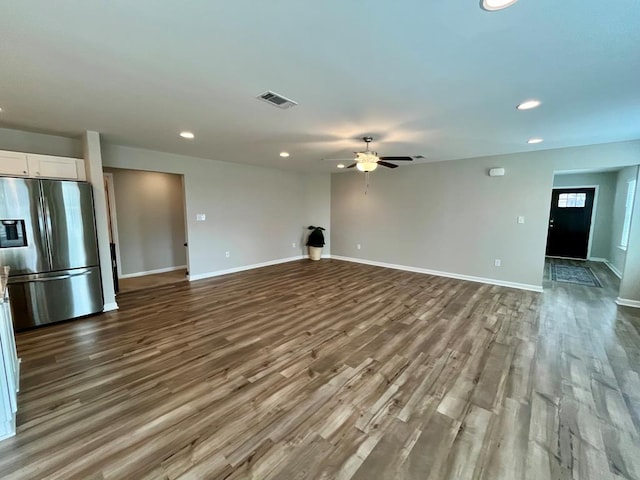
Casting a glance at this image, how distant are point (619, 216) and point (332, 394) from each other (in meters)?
8.28

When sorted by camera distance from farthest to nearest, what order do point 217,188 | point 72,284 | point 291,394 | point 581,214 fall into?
point 581,214 → point 217,188 → point 72,284 → point 291,394

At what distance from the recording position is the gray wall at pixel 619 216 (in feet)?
19.1

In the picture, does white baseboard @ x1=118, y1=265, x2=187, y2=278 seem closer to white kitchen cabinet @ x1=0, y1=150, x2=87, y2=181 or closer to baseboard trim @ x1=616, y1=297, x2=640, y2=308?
white kitchen cabinet @ x1=0, y1=150, x2=87, y2=181

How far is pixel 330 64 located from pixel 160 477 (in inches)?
111

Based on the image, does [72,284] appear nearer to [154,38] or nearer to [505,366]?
[154,38]

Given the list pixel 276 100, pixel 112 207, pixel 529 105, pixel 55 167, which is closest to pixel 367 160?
pixel 276 100

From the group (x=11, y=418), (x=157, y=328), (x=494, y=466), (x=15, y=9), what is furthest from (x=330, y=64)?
(x=157, y=328)

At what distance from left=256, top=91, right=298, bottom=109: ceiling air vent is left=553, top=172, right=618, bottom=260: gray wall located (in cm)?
860

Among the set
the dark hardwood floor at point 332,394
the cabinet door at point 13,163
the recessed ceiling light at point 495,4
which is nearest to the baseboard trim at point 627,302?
the dark hardwood floor at point 332,394

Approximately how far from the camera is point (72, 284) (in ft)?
11.7

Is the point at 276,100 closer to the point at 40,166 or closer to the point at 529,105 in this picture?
the point at 529,105

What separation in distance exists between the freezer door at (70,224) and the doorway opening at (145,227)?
1541mm

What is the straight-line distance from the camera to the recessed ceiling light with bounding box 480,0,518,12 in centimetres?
132

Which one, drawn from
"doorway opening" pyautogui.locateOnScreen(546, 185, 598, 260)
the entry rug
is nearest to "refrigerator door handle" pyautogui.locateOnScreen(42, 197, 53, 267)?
the entry rug
